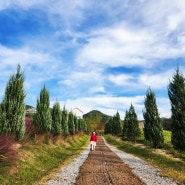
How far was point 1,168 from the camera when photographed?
9.01 m

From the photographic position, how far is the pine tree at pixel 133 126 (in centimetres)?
3981

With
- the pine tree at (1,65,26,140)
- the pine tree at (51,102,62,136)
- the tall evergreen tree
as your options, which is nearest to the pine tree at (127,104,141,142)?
the pine tree at (51,102,62,136)

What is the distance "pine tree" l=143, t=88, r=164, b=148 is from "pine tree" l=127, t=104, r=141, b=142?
12789 mm

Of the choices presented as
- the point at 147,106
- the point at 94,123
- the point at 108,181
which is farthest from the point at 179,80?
the point at 94,123

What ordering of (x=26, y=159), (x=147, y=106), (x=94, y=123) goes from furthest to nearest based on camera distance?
(x=94, y=123), (x=147, y=106), (x=26, y=159)

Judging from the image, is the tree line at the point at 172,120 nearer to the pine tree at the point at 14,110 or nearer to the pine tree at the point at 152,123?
the pine tree at the point at 152,123

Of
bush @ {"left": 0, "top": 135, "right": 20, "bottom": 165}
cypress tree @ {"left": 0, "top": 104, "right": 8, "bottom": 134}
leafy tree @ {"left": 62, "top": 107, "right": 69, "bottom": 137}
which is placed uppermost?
leafy tree @ {"left": 62, "top": 107, "right": 69, "bottom": 137}

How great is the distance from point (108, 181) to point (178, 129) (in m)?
11.4

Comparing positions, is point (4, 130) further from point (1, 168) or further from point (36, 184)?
point (36, 184)

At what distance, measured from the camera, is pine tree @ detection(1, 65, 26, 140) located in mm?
13148

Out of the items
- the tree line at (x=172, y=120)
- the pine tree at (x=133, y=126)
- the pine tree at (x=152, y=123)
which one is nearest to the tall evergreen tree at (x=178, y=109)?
the tree line at (x=172, y=120)

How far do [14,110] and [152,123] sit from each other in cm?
1681

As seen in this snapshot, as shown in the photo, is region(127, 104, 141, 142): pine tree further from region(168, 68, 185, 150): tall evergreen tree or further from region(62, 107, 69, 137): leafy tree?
region(168, 68, 185, 150): tall evergreen tree

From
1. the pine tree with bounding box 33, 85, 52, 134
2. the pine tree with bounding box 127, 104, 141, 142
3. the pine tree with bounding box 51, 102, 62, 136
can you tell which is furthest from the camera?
the pine tree with bounding box 127, 104, 141, 142
